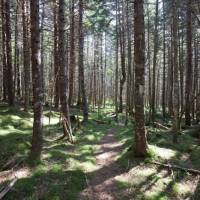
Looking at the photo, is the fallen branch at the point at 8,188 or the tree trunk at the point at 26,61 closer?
the fallen branch at the point at 8,188

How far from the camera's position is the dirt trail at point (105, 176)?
8.53 m

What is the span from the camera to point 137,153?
11.2m

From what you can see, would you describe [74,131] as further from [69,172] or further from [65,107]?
[69,172]

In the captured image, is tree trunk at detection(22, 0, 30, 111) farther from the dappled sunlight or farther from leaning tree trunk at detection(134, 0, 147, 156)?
the dappled sunlight

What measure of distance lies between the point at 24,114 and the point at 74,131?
10.1 feet

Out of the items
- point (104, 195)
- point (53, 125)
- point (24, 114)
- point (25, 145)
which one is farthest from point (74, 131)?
point (104, 195)

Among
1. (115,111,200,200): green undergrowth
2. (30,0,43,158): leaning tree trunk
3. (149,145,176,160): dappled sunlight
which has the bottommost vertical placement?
(115,111,200,200): green undergrowth

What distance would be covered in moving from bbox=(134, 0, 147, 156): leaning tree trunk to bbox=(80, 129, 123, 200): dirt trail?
114cm

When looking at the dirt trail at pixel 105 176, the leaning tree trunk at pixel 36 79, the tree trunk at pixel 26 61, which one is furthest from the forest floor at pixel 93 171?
the tree trunk at pixel 26 61

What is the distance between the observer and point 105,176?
32.3ft

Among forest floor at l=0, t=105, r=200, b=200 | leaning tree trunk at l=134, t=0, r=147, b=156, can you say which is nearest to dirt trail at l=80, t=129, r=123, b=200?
forest floor at l=0, t=105, r=200, b=200

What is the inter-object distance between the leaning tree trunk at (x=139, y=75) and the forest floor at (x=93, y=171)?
632mm

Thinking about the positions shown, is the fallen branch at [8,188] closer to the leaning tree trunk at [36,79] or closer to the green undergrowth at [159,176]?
the leaning tree trunk at [36,79]

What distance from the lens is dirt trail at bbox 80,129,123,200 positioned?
853 cm
